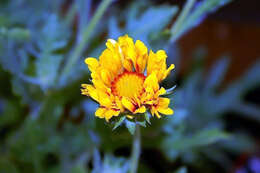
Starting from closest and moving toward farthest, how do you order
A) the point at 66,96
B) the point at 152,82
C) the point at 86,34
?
the point at 152,82 < the point at 86,34 < the point at 66,96

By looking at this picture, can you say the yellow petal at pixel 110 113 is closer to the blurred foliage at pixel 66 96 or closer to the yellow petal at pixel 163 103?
the yellow petal at pixel 163 103

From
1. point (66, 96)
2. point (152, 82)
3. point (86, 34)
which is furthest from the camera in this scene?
point (66, 96)

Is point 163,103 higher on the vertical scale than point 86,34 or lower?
lower

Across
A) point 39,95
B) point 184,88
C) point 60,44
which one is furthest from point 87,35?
point 184,88


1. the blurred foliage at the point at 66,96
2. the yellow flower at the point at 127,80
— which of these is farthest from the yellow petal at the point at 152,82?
the blurred foliage at the point at 66,96

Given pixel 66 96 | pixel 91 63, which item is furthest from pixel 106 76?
pixel 66 96

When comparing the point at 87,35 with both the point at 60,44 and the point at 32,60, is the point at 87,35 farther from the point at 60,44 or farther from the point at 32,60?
the point at 32,60

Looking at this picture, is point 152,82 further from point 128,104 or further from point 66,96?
point 66,96

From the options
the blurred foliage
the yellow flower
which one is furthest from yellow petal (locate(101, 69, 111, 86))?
the blurred foliage
